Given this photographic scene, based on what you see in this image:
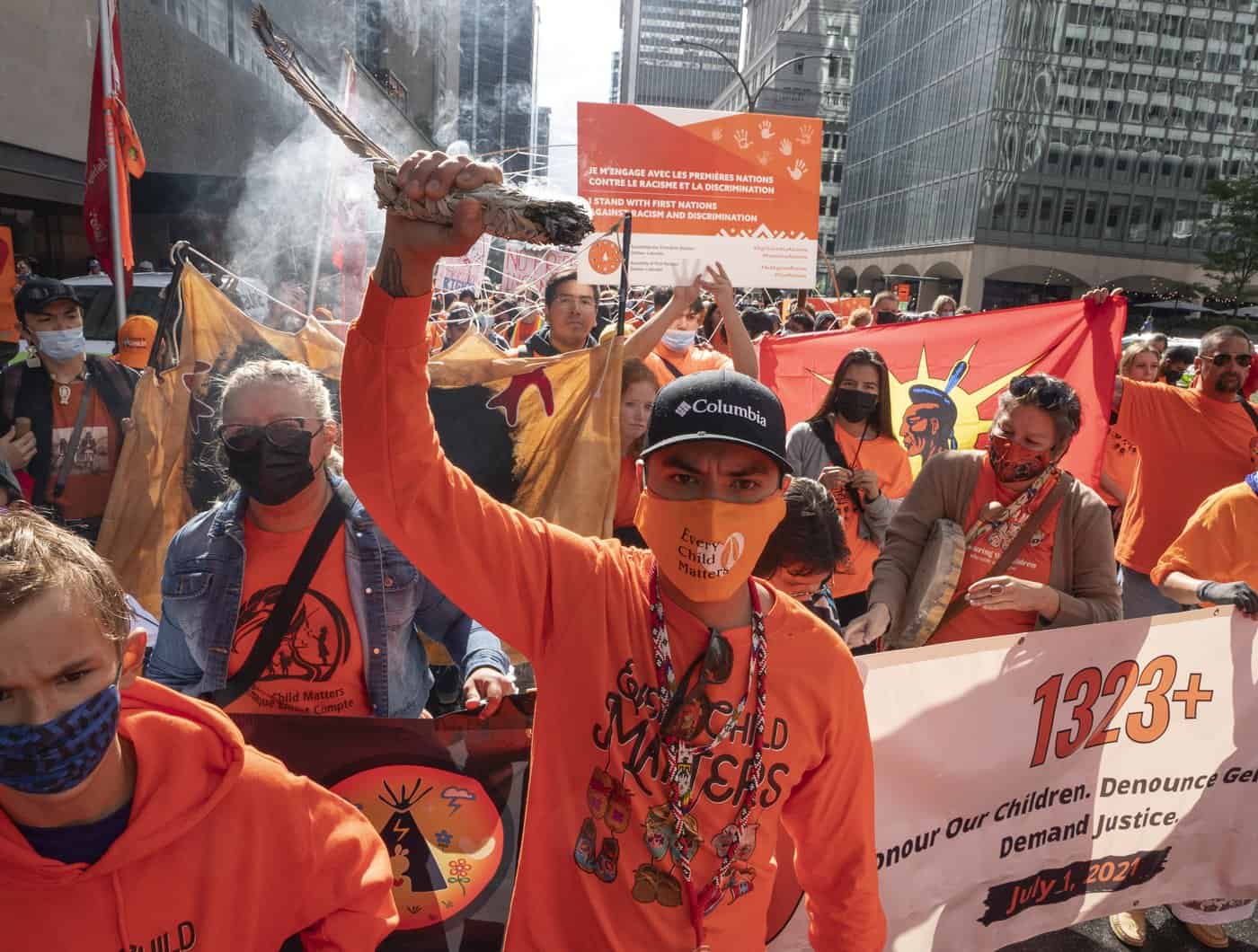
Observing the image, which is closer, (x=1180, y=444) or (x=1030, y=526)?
(x=1030, y=526)

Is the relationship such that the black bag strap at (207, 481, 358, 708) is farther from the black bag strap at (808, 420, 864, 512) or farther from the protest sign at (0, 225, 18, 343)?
the protest sign at (0, 225, 18, 343)

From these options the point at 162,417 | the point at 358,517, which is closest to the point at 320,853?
the point at 358,517

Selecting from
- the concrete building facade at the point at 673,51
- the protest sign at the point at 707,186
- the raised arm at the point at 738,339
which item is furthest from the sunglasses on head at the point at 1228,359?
the concrete building facade at the point at 673,51

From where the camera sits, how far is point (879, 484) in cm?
409

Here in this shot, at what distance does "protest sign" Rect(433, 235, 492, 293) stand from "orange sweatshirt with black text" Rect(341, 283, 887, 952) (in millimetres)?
7494

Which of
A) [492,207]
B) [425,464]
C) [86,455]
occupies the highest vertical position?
[492,207]

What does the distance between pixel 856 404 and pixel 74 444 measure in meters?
3.45

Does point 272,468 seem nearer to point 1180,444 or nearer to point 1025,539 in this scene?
point 1025,539

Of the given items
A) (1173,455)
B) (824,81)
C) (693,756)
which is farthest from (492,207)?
(824,81)

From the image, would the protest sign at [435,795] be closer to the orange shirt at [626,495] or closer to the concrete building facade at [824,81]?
the orange shirt at [626,495]

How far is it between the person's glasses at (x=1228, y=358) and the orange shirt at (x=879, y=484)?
183 centimetres

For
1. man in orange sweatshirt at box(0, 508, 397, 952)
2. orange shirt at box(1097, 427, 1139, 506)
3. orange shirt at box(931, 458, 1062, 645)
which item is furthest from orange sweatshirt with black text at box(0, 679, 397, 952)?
orange shirt at box(1097, 427, 1139, 506)

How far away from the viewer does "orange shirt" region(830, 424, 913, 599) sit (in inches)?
155

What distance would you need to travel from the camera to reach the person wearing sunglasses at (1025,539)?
279 cm
